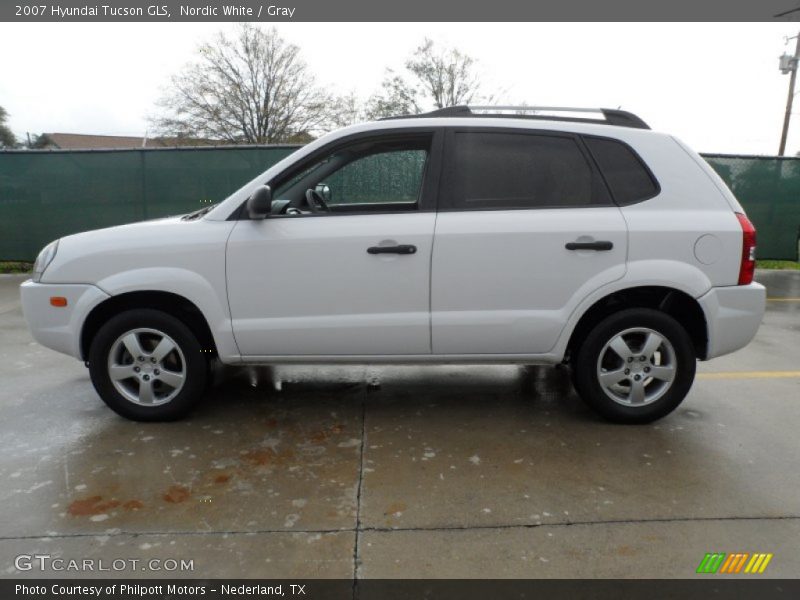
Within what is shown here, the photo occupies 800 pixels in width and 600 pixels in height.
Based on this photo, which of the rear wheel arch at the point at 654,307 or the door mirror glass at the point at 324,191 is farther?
the door mirror glass at the point at 324,191

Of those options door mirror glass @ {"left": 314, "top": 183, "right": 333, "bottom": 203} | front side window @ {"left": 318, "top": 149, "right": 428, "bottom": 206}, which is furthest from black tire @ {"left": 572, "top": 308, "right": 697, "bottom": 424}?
front side window @ {"left": 318, "top": 149, "right": 428, "bottom": 206}

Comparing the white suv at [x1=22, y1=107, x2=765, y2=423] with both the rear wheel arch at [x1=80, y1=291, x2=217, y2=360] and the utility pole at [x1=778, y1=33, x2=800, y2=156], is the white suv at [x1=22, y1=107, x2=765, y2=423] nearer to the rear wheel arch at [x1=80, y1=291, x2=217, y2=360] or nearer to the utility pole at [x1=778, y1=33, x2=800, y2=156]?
the rear wheel arch at [x1=80, y1=291, x2=217, y2=360]

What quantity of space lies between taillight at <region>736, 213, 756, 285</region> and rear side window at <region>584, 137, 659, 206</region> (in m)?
0.55

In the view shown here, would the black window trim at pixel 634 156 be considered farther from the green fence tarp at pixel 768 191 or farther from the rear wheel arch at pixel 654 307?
the green fence tarp at pixel 768 191

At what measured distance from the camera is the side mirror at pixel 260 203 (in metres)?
3.46

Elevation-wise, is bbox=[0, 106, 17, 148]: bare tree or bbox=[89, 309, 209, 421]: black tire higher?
bbox=[0, 106, 17, 148]: bare tree

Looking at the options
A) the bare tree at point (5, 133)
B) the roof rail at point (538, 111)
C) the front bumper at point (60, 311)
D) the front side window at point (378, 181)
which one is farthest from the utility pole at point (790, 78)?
the bare tree at point (5, 133)

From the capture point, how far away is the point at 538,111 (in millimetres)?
3863

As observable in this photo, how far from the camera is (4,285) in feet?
28.7

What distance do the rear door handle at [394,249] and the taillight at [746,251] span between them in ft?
6.45

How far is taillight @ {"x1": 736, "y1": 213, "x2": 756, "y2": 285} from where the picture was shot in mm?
3510

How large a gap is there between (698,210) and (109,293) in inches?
143

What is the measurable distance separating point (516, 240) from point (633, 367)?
109cm

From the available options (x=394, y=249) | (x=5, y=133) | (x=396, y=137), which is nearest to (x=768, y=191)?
(x=396, y=137)
